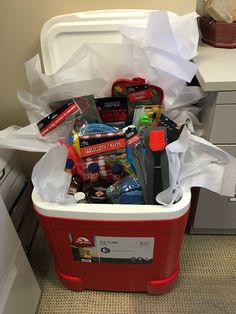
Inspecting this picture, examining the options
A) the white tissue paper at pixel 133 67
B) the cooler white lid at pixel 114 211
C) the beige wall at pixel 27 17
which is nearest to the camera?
the cooler white lid at pixel 114 211

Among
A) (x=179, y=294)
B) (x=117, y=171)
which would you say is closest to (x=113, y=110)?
(x=117, y=171)

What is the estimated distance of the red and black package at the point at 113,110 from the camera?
88 centimetres

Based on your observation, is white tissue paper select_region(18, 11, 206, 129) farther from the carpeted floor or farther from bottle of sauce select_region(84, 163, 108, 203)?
the carpeted floor

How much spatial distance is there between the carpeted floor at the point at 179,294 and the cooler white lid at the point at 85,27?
78 centimetres

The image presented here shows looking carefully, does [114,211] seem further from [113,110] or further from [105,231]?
[113,110]

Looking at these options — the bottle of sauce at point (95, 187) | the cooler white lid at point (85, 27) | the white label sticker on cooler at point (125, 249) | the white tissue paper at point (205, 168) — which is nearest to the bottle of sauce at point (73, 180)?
the bottle of sauce at point (95, 187)

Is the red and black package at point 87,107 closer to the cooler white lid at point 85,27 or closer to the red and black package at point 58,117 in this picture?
the red and black package at point 58,117

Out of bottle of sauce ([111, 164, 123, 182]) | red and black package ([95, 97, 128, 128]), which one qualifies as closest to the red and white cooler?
bottle of sauce ([111, 164, 123, 182])

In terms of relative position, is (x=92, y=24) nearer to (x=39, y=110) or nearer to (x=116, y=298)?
(x=39, y=110)

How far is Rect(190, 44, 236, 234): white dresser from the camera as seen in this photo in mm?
779

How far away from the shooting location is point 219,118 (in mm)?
830

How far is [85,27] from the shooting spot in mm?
914

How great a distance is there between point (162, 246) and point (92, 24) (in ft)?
2.26

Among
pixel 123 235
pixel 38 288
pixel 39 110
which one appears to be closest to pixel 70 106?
pixel 39 110
